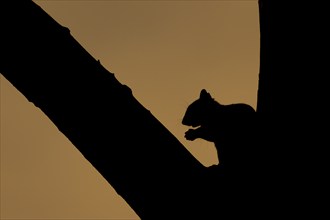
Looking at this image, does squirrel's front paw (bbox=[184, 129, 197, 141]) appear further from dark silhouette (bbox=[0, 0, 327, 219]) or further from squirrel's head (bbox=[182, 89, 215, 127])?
dark silhouette (bbox=[0, 0, 327, 219])

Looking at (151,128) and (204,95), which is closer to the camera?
(151,128)

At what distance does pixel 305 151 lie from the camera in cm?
148

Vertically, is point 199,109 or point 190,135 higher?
point 199,109

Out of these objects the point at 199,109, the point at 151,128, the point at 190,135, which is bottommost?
the point at 151,128

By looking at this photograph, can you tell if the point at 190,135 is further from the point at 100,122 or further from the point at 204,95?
the point at 100,122

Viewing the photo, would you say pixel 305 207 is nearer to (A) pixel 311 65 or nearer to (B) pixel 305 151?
(B) pixel 305 151

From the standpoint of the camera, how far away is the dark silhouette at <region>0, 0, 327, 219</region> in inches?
55.4

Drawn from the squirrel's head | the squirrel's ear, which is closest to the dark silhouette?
the squirrel's head

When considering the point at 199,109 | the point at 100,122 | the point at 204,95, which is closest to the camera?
the point at 100,122

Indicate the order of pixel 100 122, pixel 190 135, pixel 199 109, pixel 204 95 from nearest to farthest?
pixel 100 122
pixel 190 135
pixel 199 109
pixel 204 95

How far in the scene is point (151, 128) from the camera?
1.48 metres

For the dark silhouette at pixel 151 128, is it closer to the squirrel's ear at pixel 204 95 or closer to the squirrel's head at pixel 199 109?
the squirrel's head at pixel 199 109

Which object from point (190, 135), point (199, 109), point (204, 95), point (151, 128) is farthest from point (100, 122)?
point (204, 95)

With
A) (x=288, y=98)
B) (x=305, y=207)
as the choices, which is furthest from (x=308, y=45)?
(x=305, y=207)
